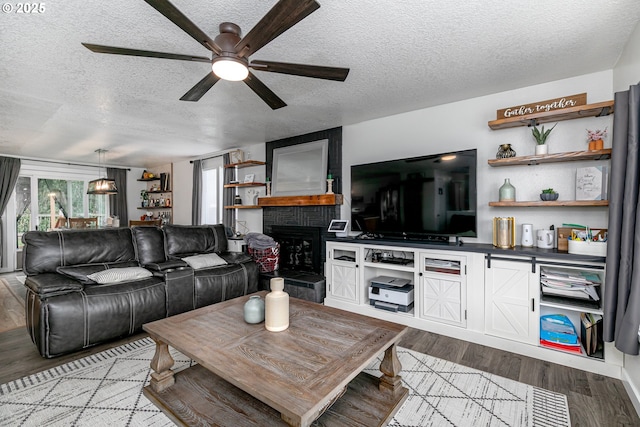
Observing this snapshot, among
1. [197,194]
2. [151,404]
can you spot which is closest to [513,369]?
[151,404]

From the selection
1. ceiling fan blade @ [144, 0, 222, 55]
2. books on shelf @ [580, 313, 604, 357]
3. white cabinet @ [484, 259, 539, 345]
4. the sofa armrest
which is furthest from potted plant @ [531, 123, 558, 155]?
the sofa armrest

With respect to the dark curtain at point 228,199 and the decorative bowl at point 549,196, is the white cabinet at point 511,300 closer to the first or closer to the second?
the decorative bowl at point 549,196

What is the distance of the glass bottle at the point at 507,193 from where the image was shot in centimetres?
278

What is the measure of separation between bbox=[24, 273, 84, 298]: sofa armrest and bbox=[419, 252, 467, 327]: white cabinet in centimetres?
315

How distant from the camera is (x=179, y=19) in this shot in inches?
53.1

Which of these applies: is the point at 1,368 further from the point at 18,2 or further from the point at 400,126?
the point at 400,126

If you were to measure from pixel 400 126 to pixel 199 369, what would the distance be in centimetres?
325

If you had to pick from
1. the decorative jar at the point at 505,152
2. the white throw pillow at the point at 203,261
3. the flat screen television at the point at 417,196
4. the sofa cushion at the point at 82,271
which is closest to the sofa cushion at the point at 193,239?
the white throw pillow at the point at 203,261

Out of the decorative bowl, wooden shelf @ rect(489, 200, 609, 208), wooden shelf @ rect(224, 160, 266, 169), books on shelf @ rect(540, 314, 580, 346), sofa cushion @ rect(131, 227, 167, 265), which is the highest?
wooden shelf @ rect(224, 160, 266, 169)

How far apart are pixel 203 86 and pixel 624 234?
2878 millimetres

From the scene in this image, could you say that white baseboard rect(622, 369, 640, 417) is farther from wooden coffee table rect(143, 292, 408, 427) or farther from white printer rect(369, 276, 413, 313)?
white printer rect(369, 276, 413, 313)

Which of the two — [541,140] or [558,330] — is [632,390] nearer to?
[558,330]

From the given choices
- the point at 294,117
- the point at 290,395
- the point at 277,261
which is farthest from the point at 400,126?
the point at 290,395

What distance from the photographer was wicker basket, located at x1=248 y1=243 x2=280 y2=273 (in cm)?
425
